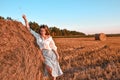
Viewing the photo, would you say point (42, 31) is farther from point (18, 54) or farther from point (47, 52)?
point (18, 54)

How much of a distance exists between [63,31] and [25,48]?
5229cm

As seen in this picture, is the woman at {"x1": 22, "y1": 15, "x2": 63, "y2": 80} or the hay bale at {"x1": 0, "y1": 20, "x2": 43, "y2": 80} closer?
the hay bale at {"x1": 0, "y1": 20, "x2": 43, "y2": 80}

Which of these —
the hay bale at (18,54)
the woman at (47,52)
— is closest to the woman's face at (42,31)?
the woman at (47,52)

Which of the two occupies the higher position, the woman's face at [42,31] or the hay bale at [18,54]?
the woman's face at [42,31]

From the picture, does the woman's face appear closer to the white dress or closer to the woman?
the woman

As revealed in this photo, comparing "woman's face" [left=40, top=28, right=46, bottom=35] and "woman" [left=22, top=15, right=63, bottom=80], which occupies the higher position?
"woman's face" [left=40, top=28, right=46, bottom=35]

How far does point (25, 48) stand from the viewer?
737 cm

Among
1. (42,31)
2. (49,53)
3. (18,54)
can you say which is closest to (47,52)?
(49,53)

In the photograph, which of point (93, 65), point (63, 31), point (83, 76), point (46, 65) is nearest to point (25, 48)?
point (46, 65)

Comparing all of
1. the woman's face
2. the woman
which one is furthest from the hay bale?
the woman's face

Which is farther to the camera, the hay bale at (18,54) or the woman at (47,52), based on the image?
the woman at (47,52)

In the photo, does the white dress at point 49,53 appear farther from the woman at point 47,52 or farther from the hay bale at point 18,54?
the hay bale at point 18,54

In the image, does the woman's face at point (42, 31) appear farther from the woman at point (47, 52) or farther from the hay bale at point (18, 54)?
the hay bale at point (18, 54)

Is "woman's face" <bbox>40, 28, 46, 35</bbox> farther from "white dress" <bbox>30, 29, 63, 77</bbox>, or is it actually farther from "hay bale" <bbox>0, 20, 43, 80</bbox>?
"hay bale" <bbox>0, 20, 43, 80</bbox>
